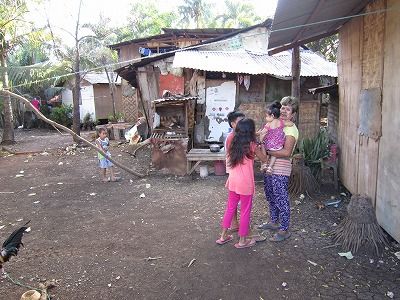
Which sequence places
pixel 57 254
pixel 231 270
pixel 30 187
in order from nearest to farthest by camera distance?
pixel 231 270, pixel 57 254, pixel 30 187

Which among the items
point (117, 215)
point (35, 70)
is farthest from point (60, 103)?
point (117, 215)

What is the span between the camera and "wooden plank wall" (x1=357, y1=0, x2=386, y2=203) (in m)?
4.40

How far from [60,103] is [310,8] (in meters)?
22.5

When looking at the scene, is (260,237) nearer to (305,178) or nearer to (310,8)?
(305,178)

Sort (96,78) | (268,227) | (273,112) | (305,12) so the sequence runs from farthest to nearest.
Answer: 1. (96,78)
2. (268,227)
3. (305,12)
4. (273,112)

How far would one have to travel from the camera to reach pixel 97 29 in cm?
2458

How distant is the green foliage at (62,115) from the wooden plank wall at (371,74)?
18.5m

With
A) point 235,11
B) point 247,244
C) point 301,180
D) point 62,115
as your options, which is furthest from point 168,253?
point 235,11

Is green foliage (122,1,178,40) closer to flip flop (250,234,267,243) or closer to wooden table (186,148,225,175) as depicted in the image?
wooden table (186,148,225,175)

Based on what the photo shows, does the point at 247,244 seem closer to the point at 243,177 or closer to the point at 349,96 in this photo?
the point at 243,177

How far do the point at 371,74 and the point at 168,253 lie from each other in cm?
372

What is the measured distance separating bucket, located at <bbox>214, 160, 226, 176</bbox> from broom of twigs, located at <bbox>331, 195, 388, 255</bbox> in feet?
12.6

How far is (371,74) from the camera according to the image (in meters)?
4.73

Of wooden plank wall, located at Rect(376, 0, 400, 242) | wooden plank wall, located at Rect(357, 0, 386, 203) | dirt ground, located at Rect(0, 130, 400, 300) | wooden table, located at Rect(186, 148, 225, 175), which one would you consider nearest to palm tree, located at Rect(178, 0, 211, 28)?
wooden table, located at Rect(186, 148, 225, 175)
